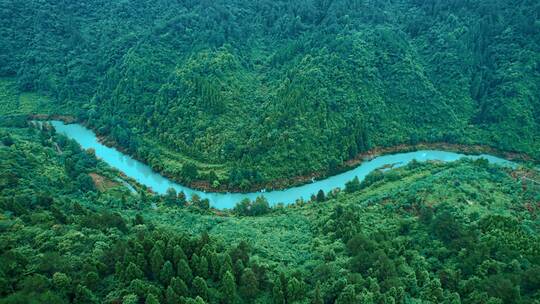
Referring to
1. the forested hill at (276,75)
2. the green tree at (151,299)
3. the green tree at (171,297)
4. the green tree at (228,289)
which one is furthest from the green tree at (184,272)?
the forested hill at (276,75)

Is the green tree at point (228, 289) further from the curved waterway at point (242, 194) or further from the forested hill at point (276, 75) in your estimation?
the forested hill at point (276, 75)

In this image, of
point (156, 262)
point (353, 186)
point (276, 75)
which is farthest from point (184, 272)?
point (276, 75)

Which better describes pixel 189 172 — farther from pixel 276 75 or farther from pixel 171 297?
pixel 171 297

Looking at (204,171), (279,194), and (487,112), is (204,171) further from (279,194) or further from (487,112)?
(487,112)

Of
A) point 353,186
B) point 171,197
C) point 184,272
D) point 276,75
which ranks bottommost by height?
point 184,272

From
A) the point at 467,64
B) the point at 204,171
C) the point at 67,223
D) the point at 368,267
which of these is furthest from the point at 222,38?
the point at 368,267

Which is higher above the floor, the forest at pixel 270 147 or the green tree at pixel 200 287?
the forest at pixel 270 147

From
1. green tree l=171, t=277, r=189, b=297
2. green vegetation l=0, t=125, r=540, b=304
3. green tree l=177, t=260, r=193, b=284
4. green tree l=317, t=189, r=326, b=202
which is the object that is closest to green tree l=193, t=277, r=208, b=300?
green vegetation l=0, t=125, r=540, b=304
